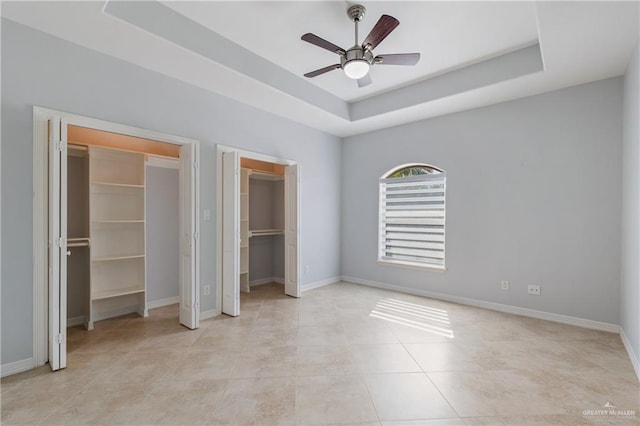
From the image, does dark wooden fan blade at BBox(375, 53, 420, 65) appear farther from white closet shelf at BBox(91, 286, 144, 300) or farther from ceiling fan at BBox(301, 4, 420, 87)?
white closet shelf at BBox(91, 286, 144, 300)

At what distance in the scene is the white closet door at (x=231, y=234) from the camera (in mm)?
3789

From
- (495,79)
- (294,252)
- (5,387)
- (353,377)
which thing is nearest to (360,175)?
(294,252)

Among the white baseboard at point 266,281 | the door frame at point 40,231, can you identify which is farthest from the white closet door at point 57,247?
the white baseboard at point 266,281

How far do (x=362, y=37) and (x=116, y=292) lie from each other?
4.17 m

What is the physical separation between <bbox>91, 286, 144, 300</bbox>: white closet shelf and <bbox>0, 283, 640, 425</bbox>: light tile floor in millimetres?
346

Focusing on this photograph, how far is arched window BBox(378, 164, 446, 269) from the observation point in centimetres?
474

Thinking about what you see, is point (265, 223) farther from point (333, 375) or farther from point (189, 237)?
point (333, 375)

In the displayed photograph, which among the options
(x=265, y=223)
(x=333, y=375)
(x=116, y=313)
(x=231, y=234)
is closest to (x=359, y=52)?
(x=231, y=234)

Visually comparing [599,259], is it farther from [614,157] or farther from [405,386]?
[405,386]

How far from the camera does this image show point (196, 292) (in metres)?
3.42

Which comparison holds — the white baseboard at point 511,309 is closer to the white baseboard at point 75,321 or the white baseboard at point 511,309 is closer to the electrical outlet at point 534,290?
the electrical outlet at point 534,290

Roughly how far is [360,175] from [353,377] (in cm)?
389

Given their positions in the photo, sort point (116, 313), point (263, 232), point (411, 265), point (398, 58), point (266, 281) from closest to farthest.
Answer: point (398, 58) → point (116, 313) → point (411, 265) → point (263, 232) → point (266, 281)

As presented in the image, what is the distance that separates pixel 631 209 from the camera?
9.11 feet
